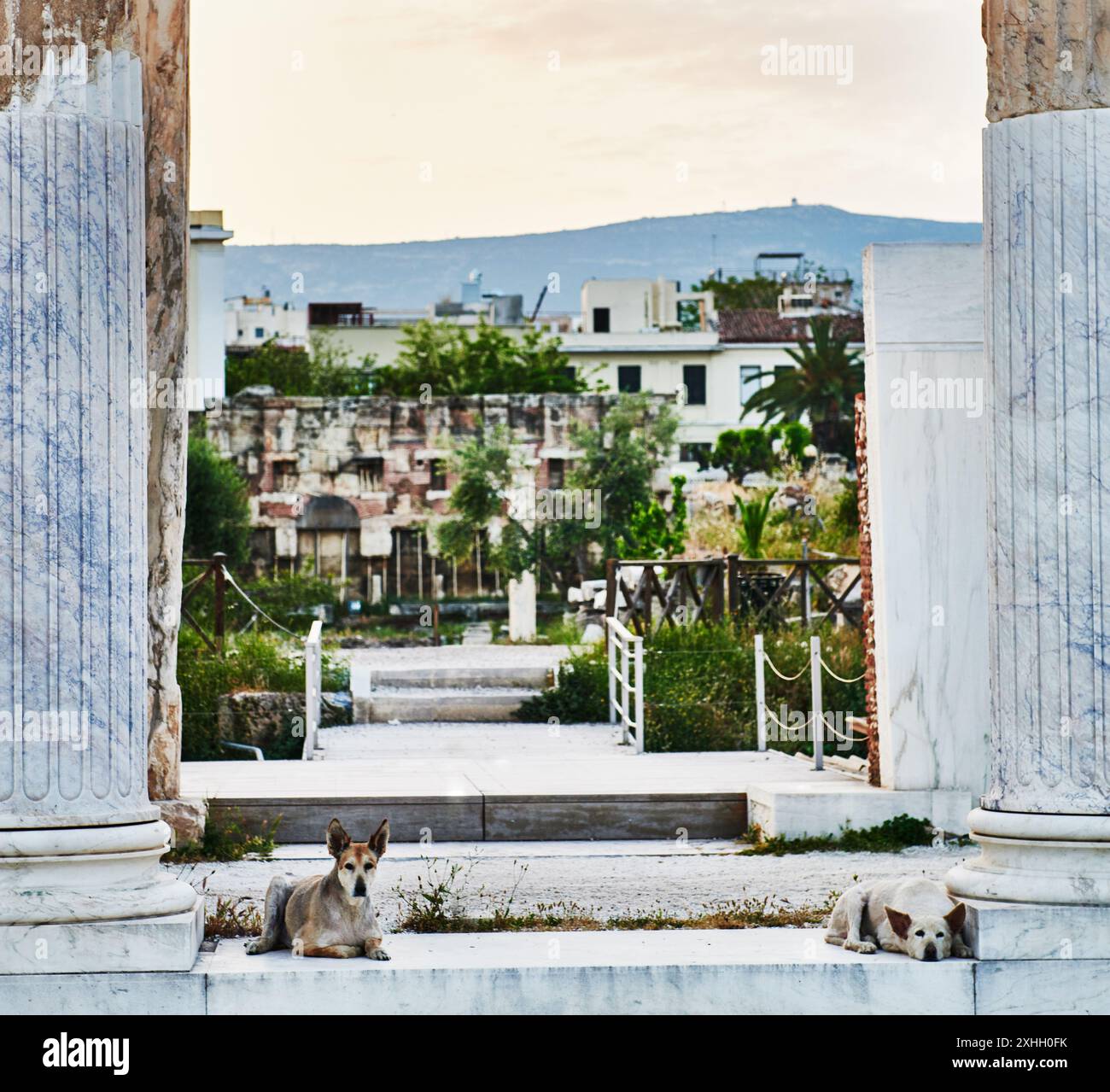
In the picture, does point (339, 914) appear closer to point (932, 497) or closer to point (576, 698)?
point (932, 497)

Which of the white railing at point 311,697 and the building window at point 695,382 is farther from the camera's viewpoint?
the building window at point 695,382

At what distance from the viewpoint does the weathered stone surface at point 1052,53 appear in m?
5.81

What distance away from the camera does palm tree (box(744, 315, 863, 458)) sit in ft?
159

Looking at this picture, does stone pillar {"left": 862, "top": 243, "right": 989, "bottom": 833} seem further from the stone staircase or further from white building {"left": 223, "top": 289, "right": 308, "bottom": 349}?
white building {"left": 223, "top": 289, "right": 308, "bottom": 349}

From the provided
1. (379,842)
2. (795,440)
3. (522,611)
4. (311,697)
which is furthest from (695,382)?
(379,842)

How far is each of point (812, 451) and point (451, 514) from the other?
8476 mm

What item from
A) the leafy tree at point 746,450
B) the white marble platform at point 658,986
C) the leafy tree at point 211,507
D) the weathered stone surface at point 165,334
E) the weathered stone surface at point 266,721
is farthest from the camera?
the leafy tree at point 746,450

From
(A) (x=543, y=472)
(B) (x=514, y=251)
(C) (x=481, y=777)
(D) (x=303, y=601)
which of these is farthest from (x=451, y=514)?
(B) (x=514, y=251)

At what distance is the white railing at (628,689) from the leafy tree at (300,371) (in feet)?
119

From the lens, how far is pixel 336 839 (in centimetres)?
593

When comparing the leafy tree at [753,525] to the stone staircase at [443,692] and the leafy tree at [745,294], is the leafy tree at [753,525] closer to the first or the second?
the stone staircase at [443,692]

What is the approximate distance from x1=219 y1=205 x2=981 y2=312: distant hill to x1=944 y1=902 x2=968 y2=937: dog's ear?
509ft

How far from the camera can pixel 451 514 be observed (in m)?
36.6

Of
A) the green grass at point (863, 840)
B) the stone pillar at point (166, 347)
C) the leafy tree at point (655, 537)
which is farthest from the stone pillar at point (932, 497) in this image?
the leafy tree at point (655, 537)
